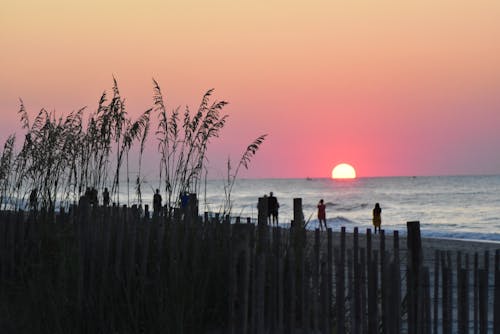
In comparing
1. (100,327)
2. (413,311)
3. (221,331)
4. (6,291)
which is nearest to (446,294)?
(413,311)

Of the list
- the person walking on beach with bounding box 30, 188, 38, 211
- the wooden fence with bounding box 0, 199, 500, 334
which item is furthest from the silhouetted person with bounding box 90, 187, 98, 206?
the person walking on beach with bounding box 30, 188, 38, 211

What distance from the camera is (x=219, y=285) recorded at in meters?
6.62

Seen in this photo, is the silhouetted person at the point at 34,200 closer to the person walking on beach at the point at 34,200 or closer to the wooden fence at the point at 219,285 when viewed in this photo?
the person walking on beach at the point at 34,200

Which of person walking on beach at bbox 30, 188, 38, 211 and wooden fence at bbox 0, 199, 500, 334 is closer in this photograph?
wooden fence at bbox 0, 199, 500, 334

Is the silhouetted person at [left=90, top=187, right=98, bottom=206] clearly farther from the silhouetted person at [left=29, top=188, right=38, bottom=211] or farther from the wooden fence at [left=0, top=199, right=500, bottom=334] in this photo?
the silhouetted person at [left=29, top=188, right=38, bottom=211]

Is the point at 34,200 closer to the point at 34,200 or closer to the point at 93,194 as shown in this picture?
the point at 34,200

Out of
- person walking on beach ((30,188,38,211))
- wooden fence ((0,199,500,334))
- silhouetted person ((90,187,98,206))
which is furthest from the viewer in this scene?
person walking on beach ((30,188,38,211))

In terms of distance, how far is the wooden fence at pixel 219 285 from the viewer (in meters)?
5.47

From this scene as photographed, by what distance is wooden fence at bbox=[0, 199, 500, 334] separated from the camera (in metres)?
5.47

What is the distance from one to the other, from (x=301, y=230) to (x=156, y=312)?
1.77 meters

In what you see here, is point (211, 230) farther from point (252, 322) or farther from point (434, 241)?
point (434, 241)

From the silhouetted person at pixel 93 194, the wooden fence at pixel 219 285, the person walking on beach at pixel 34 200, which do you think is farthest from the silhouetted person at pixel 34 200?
the wooden fence at pixel 219 285

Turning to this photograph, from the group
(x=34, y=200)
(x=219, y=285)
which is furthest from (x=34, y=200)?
(x=219, y=285)

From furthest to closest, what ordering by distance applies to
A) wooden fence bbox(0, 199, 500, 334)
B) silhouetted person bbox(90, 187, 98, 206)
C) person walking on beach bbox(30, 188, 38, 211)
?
person walking on beach bbox(30, 188, 38, 211), silhouetted person bbox(90, 187, 98, 206), wooden fence bbox(0, 199, 500, 334)
